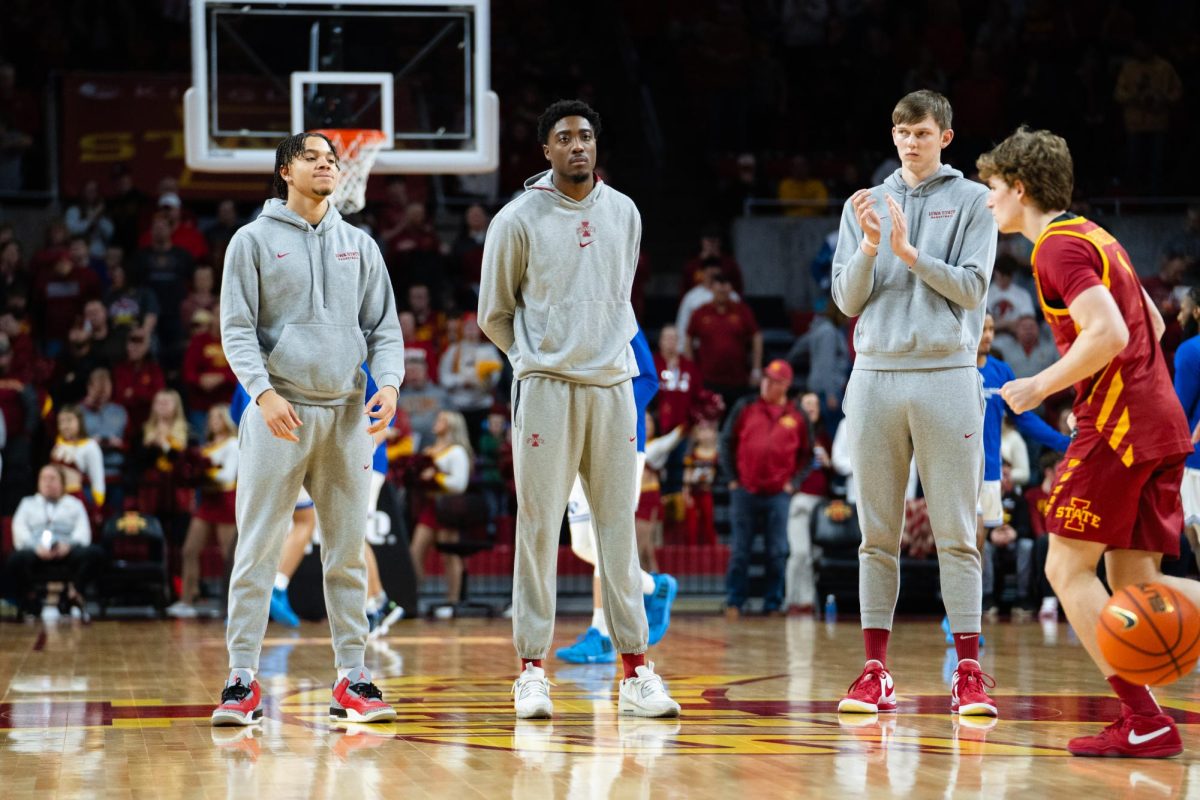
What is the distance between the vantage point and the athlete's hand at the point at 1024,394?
16.5ft

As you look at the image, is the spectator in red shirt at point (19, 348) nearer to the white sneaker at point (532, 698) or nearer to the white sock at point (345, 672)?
the white sock at point (345, 672)

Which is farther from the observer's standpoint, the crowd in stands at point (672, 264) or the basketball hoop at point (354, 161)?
the crowd in stands at point (672, 264)

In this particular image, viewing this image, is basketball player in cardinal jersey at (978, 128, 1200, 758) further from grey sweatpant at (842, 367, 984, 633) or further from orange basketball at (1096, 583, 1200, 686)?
grey sweatpant at (842, 367, 984, 633)

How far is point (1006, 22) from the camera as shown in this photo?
20.7m

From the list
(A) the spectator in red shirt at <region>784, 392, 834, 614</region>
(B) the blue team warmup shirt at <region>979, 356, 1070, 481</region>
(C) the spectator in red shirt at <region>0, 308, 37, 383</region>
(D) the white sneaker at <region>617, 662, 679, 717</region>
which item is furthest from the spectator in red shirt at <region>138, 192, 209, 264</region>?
(D) the white sneaker at <region>617, 662, 679, 717</region>

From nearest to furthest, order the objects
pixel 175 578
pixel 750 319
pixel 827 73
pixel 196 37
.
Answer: pixel 196 37 → pixel 175 578 → pixel 750 319 → pixel 827 73

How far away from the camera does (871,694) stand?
6.27m

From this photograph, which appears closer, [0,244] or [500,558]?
[500,558]

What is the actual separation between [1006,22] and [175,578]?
12.7 meters

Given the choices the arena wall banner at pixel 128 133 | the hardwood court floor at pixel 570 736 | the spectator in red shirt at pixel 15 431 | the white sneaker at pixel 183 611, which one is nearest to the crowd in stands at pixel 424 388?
the spectator in red shirt at pixel 15 431

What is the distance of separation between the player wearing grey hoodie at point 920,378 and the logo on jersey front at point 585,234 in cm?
98

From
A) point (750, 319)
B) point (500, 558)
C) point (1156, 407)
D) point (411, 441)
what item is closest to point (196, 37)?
point (411, 441)

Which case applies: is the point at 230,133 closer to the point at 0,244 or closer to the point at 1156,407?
the point at 0,244

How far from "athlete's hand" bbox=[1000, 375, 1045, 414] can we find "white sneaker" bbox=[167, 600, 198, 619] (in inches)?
362
